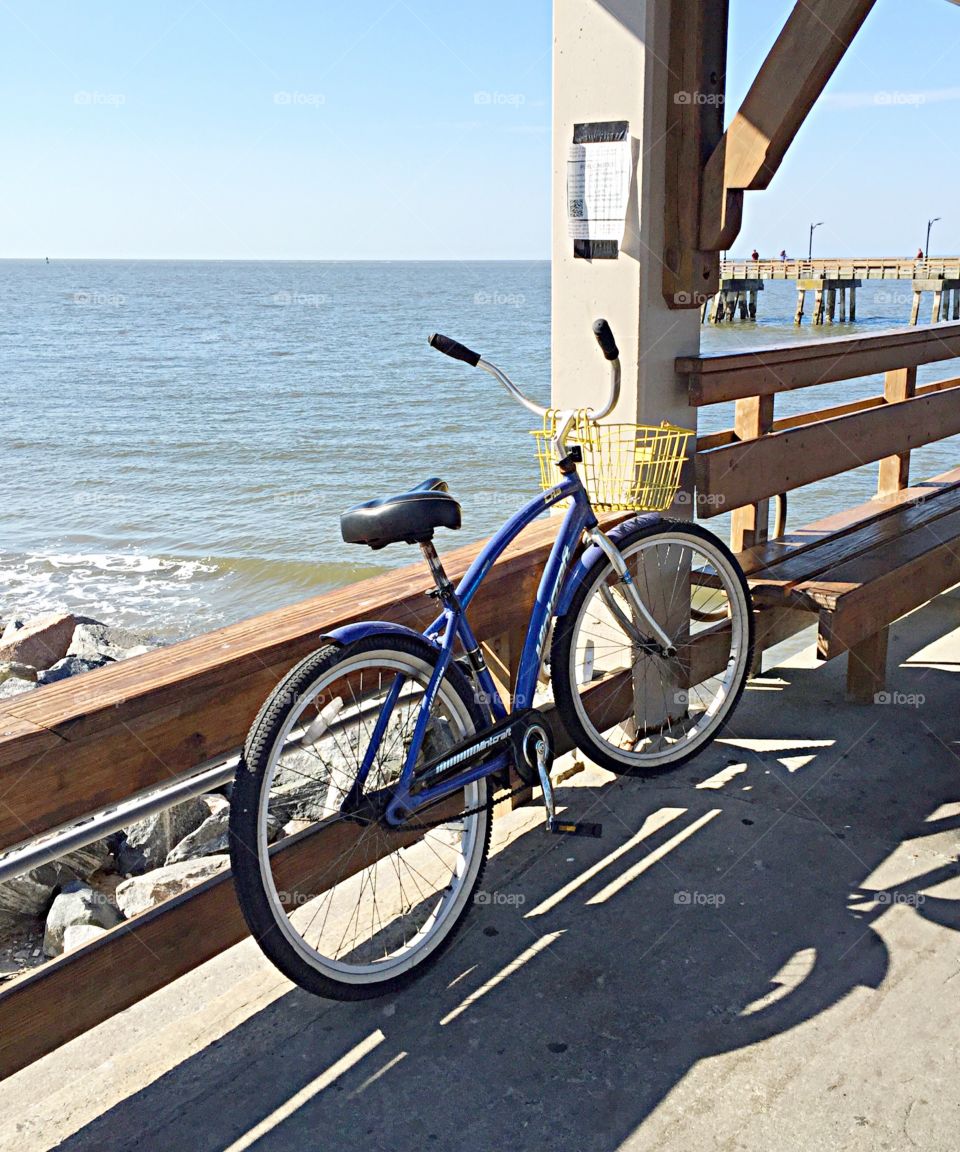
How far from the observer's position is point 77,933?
4609mm

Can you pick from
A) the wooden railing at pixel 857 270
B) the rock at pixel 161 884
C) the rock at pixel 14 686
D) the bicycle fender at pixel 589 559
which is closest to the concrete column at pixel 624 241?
the bicycle fender at pixel 589 559

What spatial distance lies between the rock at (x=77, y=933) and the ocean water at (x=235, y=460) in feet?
9.57

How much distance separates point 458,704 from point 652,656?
110 cm

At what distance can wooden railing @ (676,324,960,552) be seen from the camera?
399 cm

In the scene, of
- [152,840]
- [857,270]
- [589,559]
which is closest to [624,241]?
[589,559]

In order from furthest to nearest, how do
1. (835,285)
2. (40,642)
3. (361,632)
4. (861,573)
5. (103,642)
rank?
(835,285) → (103,642) → (40,642) → (861,573) → (361,632)

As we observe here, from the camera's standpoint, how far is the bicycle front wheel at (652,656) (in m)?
3.38

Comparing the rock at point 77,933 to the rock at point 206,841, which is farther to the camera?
the rock at point 206,841

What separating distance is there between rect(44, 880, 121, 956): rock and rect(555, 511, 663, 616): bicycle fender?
258 cm

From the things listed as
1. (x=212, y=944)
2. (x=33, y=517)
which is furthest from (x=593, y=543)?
(x=33, y=517)

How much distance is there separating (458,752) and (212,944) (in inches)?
27.4

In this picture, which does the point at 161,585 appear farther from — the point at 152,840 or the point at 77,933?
the point at 77,933

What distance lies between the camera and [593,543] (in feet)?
10.9

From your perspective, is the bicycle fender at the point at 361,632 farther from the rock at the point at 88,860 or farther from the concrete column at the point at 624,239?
the rock at the point at 88,860
